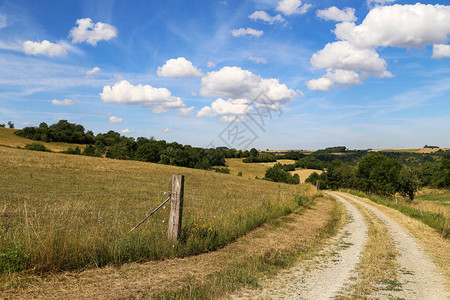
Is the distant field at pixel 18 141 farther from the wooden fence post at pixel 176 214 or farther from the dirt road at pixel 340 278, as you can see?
the dirt road at pixel 340 278

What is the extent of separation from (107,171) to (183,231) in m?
34.6

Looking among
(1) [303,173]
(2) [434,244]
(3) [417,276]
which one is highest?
(3) [417,276]

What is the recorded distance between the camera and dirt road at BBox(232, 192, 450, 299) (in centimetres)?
535

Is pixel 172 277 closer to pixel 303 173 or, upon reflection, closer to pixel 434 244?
pixel 434 244

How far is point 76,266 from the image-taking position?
18.7 ft

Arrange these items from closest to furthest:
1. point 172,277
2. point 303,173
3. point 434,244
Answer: point 172,277
point 434,244
point 303,173

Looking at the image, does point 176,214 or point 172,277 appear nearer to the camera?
point 172,277

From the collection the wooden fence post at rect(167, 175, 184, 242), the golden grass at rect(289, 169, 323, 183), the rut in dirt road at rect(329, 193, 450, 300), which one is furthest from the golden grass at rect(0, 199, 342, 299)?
the golden grass at rect(289, 169, 323, 183)

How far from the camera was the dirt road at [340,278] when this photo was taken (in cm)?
535

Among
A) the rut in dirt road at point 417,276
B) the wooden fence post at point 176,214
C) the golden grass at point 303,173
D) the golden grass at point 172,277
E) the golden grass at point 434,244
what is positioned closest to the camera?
the golden grass at point 172,277

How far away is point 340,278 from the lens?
20.5ft

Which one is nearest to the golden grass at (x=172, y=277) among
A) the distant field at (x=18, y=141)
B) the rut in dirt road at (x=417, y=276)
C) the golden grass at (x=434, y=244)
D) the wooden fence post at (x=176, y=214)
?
the wooden fence post at (x=176, y=214)

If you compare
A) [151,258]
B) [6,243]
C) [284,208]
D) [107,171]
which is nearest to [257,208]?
[284,208]

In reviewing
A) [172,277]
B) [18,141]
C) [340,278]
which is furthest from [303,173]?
[172,277]
